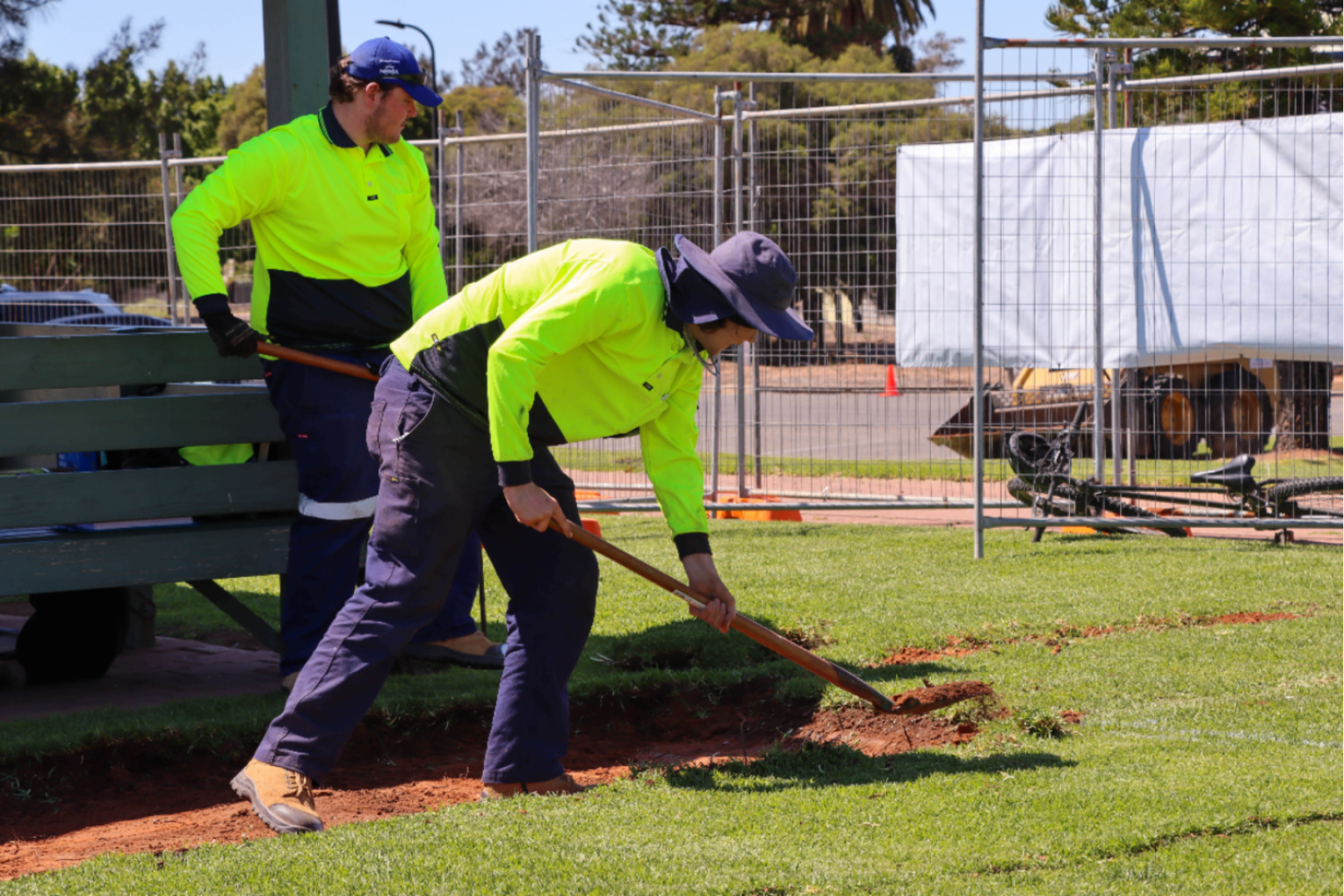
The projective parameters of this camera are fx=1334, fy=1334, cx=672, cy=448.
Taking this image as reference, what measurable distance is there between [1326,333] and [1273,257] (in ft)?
1.92

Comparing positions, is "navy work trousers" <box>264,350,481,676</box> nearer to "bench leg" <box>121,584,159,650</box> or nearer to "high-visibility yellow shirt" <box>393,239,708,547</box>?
"high-visibility yellow shirt" <box>393,239,708,547</box>

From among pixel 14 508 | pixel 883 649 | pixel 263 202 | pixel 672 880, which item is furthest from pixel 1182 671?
pixel 14 508

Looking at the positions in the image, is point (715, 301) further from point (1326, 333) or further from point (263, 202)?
point (1326, 333)

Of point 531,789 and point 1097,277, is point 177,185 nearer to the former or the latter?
point 1097,277

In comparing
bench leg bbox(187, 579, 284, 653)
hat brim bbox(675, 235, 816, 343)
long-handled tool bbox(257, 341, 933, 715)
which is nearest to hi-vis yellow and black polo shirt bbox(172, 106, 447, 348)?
bench leg bbox(187, 579, 284, 653)

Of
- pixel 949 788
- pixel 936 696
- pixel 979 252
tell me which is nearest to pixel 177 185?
pixel 979 252

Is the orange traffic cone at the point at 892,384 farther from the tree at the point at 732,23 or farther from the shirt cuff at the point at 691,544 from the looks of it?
the tree at the point at 732,23

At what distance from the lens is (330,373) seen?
4.86 metres

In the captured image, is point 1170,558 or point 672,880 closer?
point 672,880

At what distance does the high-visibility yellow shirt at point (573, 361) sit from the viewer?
346 centimetres

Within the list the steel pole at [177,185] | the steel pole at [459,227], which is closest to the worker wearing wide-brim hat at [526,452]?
the steel pole at [459,227]

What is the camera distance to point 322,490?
4.84 meters

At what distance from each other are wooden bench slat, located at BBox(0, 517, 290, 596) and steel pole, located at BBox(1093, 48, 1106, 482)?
19.1 ft

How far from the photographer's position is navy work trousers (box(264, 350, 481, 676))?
15.9 ft
